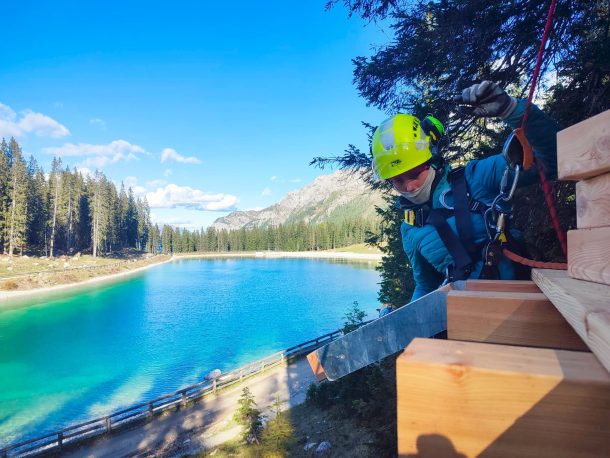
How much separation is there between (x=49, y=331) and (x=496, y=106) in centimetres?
3986

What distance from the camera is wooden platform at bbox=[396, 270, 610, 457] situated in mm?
725

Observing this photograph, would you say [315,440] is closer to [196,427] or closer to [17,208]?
[196,427]

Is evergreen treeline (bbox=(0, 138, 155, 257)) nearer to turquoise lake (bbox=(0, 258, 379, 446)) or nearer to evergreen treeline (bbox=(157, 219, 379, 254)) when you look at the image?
turquoise lake (bbox=(0, 258, 379, 446))

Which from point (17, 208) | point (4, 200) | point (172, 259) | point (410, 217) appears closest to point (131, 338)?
point (410, 217)

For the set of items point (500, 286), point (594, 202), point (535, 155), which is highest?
point (535, 155)

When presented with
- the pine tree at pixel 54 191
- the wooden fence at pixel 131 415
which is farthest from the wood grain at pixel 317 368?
the pine tree at pixel 54 191

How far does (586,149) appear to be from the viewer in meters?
1.04

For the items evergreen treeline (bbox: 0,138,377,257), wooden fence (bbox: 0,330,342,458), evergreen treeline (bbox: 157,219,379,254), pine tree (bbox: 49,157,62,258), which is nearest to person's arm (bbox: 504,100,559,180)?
wooden fence (bbox: 0,330,342,458)

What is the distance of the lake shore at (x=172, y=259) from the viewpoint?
4397cm

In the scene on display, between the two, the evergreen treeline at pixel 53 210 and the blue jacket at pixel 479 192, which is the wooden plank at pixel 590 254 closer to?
the blue jacket at pixel 479 192

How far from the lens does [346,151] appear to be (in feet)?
29.2

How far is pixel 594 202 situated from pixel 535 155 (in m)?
1.32

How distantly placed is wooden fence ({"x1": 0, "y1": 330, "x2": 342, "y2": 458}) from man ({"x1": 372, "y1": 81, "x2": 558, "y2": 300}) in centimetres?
1711

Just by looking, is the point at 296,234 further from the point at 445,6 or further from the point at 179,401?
the point at 445,6
